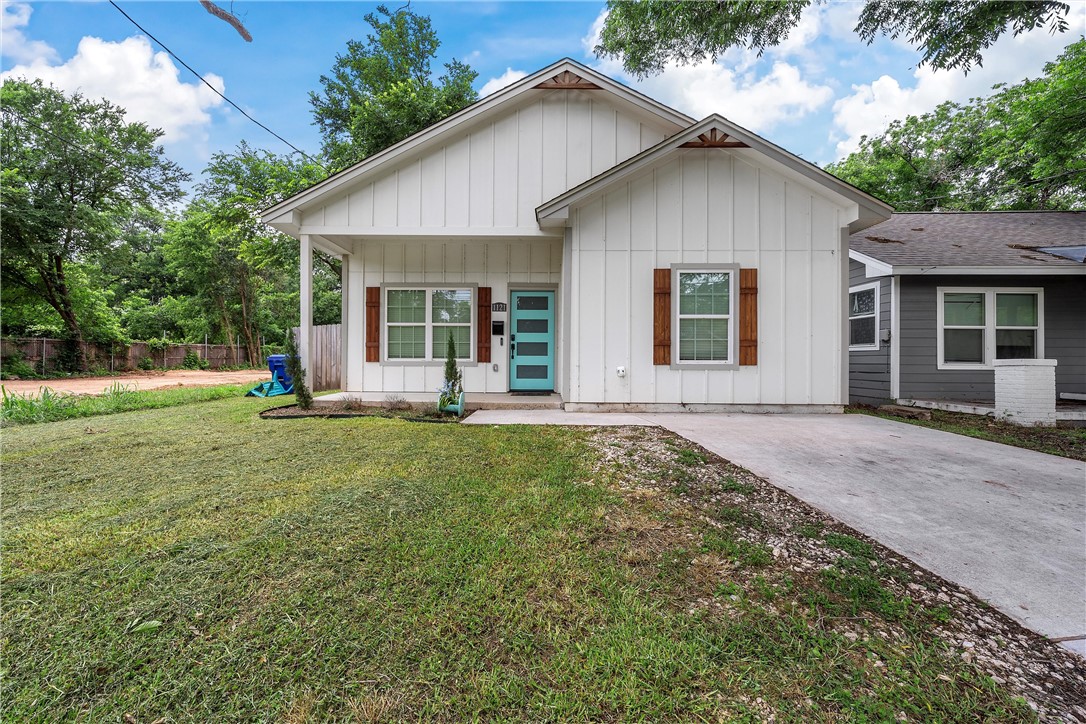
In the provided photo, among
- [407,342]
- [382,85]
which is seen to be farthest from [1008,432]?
[382,85]

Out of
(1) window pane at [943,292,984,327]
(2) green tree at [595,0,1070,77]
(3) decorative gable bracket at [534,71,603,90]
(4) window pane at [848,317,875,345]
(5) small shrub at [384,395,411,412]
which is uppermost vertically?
(3) decorative gable bracket at [534,71,603,90]

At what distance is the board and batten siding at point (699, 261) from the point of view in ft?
21.0

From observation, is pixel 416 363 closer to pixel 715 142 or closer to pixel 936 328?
pixel 715 142

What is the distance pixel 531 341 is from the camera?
8141 mm

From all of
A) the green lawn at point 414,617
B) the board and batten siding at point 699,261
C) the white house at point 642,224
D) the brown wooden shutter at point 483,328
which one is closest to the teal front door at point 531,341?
the brown wooden shutter at point 483,328

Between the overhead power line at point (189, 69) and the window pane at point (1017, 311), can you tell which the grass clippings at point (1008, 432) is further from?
the overhead power line at point (189, 69)

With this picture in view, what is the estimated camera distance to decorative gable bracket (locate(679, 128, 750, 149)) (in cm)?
606

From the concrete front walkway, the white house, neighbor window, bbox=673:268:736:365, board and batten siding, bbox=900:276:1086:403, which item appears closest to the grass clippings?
the concrete front walkway

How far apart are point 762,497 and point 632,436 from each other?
1.81 m

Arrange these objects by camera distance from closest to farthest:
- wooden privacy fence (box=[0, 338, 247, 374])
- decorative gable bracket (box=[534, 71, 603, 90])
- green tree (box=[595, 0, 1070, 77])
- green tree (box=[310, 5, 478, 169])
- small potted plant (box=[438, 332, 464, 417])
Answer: green tree (box=[595, 0, 1070, 77])
small potted plant (box=[438, 332, 464, 417])
decorative gable bracket (box=[534, 71, 603, 90])
green tree (box=[310, 5, 478, 169])
wooden privacy fence (box=[0, 338, 247, 374])

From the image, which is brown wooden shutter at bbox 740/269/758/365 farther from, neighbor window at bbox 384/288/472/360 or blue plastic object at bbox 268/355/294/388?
blue plastic object at bbox 268/355/294/388

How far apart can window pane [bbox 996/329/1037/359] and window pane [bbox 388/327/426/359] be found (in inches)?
435

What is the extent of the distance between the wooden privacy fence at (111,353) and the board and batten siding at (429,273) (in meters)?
15.3

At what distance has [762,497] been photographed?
9.44ft
